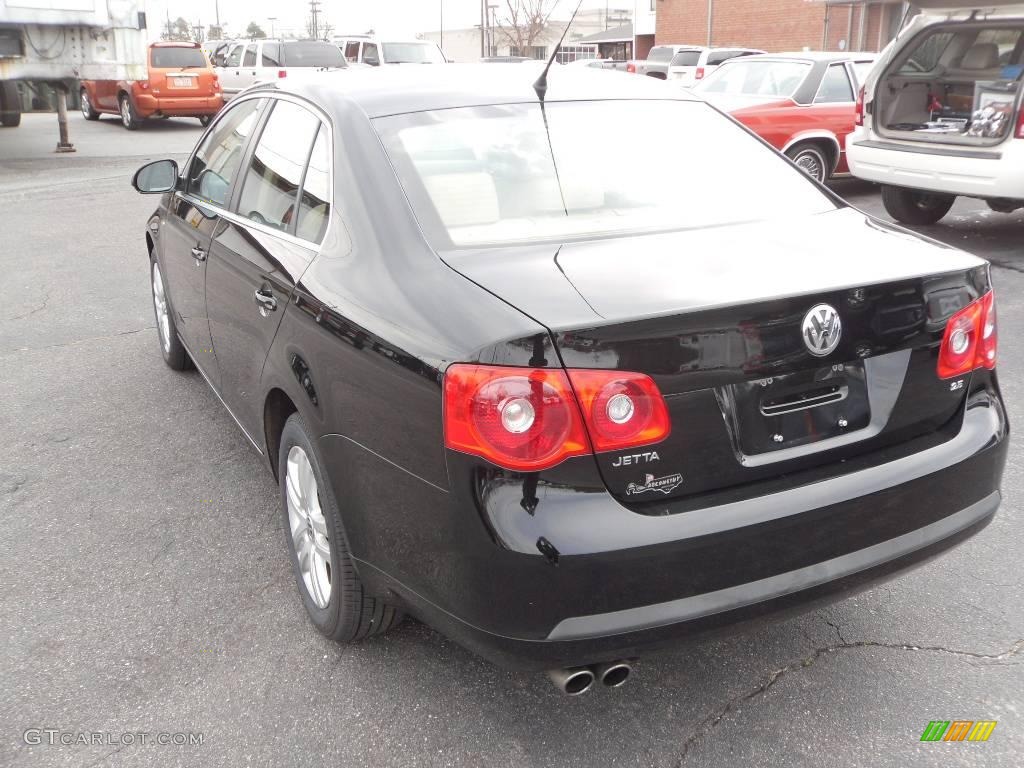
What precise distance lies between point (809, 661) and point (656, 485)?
1057mm

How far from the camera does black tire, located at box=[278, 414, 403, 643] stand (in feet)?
8.72

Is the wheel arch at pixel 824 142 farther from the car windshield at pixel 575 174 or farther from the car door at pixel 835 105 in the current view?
the car windshield at pixel 575 174

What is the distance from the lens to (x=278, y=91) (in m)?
3.57

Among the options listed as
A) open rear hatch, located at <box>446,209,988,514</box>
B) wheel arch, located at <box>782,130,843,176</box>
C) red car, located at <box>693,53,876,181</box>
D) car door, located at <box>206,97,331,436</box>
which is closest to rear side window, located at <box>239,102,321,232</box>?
car door, located at <box>206,97,331,436</box>

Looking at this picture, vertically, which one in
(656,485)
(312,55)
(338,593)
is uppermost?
(312,55)

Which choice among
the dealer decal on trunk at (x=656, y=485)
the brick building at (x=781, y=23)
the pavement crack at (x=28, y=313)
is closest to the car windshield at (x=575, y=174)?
the dealer decal on trunk at (x=656, y=485)

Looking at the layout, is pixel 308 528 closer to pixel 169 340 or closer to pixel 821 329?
pixel 821 329

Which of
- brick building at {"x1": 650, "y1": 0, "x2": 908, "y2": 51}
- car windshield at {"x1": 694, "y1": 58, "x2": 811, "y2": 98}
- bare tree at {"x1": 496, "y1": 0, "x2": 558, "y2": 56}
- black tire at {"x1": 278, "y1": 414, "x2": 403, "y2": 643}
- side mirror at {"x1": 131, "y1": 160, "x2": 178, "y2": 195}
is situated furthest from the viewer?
bare tree at {"x1": 496, "y1": 0, "x2": 558, "y2": 56}

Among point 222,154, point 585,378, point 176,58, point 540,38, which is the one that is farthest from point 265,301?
point 540,38

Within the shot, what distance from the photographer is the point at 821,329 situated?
2232 mm

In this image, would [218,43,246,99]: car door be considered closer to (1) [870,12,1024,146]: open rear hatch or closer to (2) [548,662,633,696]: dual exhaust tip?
(1) [870,12,1024,146]: open rear hatch

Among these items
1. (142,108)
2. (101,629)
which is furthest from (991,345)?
(142,108)

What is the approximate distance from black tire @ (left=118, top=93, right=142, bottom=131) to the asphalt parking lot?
17.3 meters

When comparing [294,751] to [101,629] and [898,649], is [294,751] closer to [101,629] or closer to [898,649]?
[101,629]
